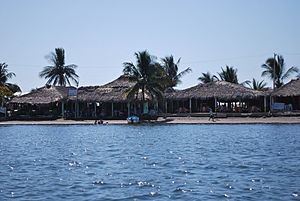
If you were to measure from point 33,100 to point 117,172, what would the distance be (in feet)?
122

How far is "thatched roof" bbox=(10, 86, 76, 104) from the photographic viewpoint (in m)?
51.0

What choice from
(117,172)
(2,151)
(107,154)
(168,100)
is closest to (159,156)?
(107,154)

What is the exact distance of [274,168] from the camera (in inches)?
628

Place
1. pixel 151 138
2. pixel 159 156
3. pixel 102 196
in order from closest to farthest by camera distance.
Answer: pixel 102 196, pixel 159 156, pixel 151 138

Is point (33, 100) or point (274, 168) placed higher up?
point (33, 100)

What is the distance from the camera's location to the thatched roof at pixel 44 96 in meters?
51.0

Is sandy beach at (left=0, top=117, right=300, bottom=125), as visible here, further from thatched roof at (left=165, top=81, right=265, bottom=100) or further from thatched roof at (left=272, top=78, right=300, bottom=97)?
thatched roof at (left=272, top=78, right=300, bottom=97)

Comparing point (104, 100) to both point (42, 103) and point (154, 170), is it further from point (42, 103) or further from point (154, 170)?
point (154, 170)

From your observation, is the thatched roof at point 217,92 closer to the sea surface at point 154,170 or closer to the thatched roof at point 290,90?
the thatched roof at point 290,90

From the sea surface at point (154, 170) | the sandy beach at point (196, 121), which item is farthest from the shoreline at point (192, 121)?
the sea surface at point (154, 170)

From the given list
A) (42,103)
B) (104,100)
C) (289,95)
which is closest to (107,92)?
(104,100)

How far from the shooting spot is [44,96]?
51969 mm

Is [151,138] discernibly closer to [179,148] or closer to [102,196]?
[179,148]

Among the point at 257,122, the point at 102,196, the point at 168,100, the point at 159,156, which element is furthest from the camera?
the point at 168,100
